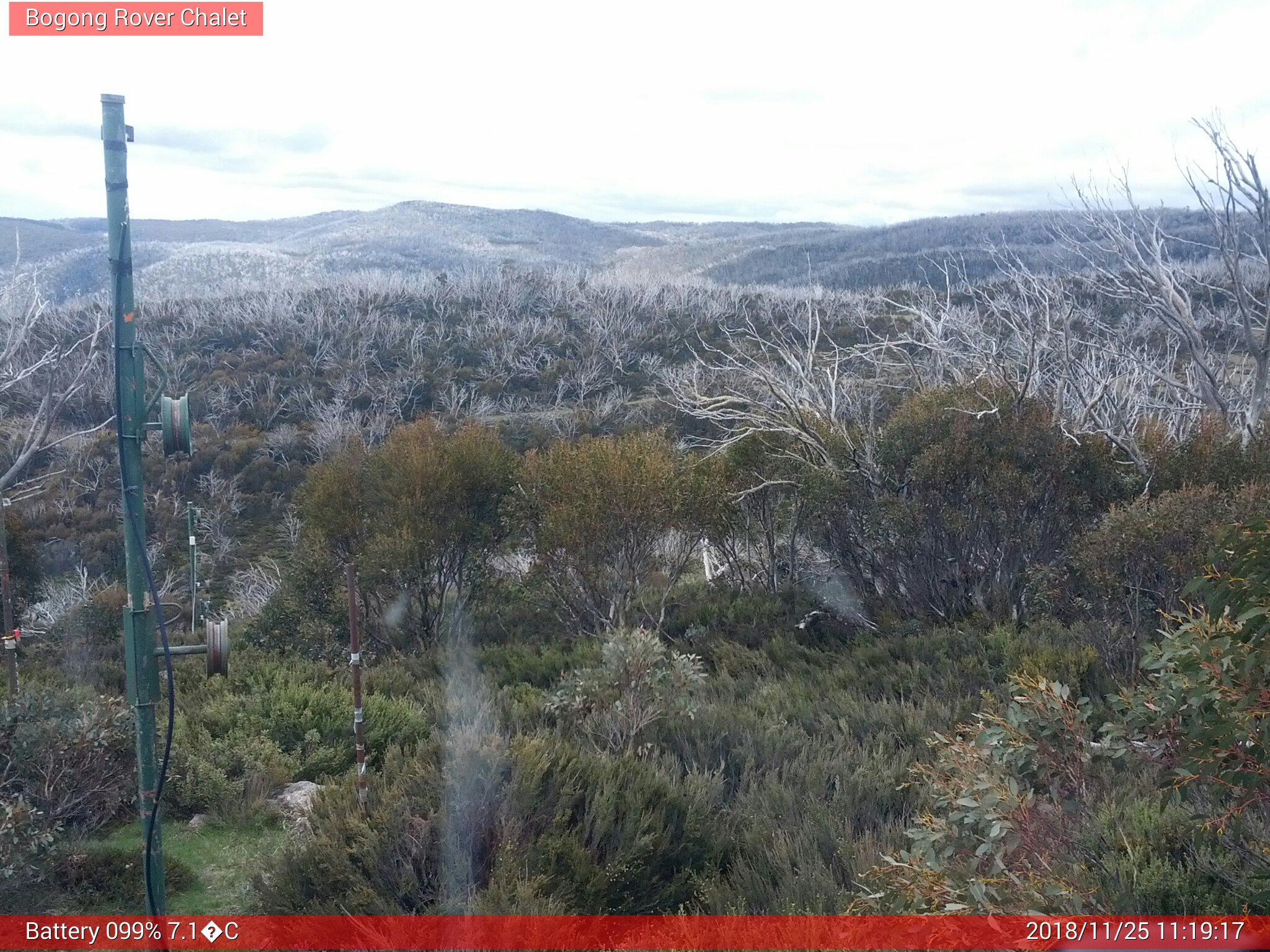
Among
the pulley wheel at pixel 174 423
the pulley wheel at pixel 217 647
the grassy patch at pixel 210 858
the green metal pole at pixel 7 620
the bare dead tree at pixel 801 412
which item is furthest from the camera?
the bare dead tree at pixel 801 412

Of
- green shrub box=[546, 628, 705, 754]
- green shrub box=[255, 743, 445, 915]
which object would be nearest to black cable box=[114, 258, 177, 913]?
green shrub box=[255, 743, 445, 915]

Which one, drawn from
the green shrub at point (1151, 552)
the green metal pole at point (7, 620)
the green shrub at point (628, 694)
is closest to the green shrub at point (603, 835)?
the green shrub at point (628, 694)

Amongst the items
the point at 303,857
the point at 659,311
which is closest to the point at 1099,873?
the point at 303,857

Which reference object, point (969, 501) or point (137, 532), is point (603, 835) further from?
point (969, 501)

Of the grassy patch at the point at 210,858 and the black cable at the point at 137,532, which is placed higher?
the black cable at the point at 137,532

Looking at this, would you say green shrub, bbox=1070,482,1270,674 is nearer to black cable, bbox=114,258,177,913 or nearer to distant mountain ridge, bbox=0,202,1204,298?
black cable, bbox=114,258,177,913

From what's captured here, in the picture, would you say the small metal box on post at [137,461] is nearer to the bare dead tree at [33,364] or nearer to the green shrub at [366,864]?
the green shrub at [366,864]

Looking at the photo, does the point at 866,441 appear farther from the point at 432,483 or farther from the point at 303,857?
the point at 303,857
